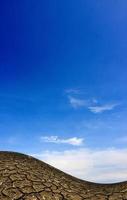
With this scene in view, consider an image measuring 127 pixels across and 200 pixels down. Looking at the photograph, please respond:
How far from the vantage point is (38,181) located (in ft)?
36.3

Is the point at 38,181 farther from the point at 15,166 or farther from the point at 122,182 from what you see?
the point at 122,182

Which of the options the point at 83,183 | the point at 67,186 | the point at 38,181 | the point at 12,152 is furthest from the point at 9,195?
the point at 12,152

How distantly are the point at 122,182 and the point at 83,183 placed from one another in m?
1.70

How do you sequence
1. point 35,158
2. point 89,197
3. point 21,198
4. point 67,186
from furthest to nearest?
point 35,158
point 67,186
point 89,197
point 21,198

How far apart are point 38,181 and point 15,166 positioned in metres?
1.61

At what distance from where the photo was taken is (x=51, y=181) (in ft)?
37.0

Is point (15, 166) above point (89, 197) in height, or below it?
above

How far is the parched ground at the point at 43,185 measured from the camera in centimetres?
1003

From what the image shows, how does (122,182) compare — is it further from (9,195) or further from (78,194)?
(9,195)

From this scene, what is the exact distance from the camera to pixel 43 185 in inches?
423

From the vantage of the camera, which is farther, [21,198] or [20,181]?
[20,181]

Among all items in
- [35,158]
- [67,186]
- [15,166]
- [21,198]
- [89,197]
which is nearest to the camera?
[21,198]

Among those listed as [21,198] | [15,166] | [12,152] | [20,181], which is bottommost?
[21,198]

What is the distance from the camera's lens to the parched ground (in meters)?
10.0
